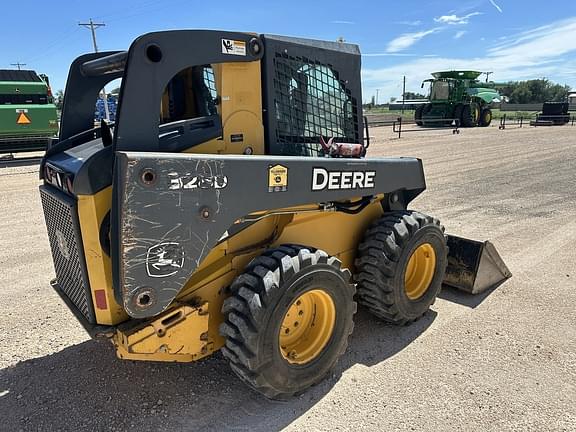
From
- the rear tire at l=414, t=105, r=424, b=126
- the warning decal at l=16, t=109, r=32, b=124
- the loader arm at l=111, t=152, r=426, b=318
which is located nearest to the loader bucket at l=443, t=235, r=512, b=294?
the loader arm at l=111, t=152, r=426, b=318

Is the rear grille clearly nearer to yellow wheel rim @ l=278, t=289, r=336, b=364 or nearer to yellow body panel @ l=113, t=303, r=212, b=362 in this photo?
yellow body panel @ l=113, t=303, r=212, b=362

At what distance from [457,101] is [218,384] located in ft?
101

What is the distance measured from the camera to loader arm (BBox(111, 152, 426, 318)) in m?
2.17

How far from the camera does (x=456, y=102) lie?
30.1 metres

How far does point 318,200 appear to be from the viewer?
2.99 metres

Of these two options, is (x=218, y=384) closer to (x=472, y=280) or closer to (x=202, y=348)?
(x=202, y=348)

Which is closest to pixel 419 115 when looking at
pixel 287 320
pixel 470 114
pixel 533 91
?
pixel 470 114

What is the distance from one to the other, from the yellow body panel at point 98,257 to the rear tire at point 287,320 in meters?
0.66

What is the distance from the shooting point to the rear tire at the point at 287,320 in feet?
8.59

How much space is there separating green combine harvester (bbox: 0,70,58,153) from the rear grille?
12.3 metres

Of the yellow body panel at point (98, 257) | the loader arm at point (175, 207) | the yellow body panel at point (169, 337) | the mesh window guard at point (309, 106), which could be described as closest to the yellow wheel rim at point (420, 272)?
the mesh window guard at point (309, 106)

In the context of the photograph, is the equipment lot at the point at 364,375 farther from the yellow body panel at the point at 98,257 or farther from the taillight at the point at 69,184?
the taillight at the point at 69,184

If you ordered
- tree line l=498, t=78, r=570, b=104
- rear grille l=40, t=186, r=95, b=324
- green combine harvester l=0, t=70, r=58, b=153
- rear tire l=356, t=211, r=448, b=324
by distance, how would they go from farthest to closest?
tree line l=498, t=78, r=570, b=104 → green combine harvester l=0, t=70, r=58, b=153 → rear tire l=356, t=211, r=448, b=324 → rear grille l=40, t=186, r=95, b=324

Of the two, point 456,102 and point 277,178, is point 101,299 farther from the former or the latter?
point 456,102
